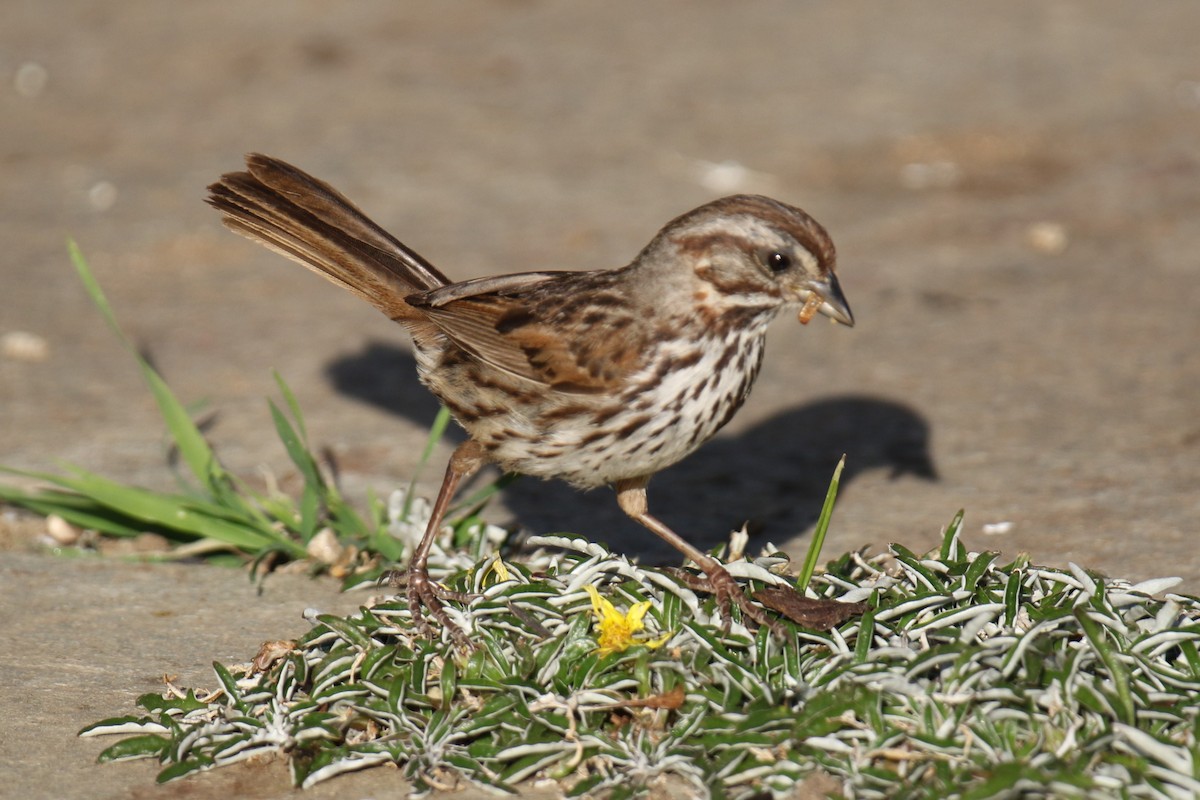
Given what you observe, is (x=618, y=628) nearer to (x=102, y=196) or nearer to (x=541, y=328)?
(x=541, y=328)

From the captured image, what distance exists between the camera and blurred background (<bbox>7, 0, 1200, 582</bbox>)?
517 centimetres

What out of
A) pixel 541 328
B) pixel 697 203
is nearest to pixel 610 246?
pixel 697 203

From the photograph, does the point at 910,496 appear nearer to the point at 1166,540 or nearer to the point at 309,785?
the point at 1166,540

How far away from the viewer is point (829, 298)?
4062mm

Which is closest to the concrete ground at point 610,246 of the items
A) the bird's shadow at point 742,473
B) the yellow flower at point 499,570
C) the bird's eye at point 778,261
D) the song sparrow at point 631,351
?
the bird's shadow at point 742,473

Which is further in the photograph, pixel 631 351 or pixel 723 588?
A: pixel 631 351

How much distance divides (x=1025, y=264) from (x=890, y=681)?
4271 millimetres

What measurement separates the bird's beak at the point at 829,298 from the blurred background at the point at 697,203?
32.3 inches

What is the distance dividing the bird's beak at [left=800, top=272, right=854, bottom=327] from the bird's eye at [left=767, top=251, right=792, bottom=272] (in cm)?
9

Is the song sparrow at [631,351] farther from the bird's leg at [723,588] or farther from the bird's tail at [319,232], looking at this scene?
the bird's tail at [319,232]

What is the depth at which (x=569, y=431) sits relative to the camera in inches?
158

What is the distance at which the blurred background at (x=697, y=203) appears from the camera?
5172 millimetres

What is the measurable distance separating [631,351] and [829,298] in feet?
1.90

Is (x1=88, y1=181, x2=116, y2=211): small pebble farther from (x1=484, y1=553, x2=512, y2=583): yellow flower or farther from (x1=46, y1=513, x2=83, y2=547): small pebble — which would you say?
(x1=484, y1=553, x2=512, y2=583): yellow flower
